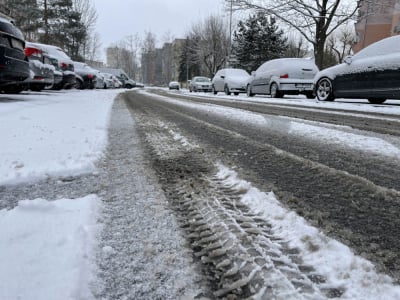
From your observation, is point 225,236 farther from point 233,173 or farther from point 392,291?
point 233,173

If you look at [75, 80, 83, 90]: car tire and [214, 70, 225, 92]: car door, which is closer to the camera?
[75, 80, 83, 90]: car tire

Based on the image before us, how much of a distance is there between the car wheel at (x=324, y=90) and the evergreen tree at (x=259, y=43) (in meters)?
30.1

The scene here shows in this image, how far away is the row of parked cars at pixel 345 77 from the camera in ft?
25.3

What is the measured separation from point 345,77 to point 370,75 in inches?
34.7

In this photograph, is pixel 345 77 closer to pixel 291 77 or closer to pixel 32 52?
pixel 291 77

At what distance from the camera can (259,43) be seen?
38344 mm

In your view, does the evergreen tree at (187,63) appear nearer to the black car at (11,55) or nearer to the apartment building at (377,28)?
the apartment building at (377,28)

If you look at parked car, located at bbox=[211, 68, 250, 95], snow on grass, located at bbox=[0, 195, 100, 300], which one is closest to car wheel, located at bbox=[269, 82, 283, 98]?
parked car, located at bbox=[211, 68, 250, 95]

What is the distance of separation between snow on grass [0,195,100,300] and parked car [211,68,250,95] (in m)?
16.5

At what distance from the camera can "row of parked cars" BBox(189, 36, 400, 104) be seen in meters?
7.71

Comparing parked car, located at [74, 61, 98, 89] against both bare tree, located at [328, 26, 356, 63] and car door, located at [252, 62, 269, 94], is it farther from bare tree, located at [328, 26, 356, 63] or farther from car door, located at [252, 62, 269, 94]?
bare tree, located at [328, 26, 356, 63]

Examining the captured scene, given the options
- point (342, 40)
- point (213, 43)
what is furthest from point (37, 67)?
point (342, 40)

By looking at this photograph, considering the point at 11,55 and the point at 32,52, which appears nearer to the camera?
the point at 11,55

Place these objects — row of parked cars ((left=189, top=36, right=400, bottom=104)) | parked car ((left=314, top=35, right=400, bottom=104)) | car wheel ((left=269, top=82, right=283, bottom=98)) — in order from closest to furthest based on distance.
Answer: parked car ((left=314, top=35, right=400, bottom=104)) → row of parked cars ((left=189, top=36, right=400, bottom=104)) → car wheel ((left=269, top=82, right=283, bottom=98))
